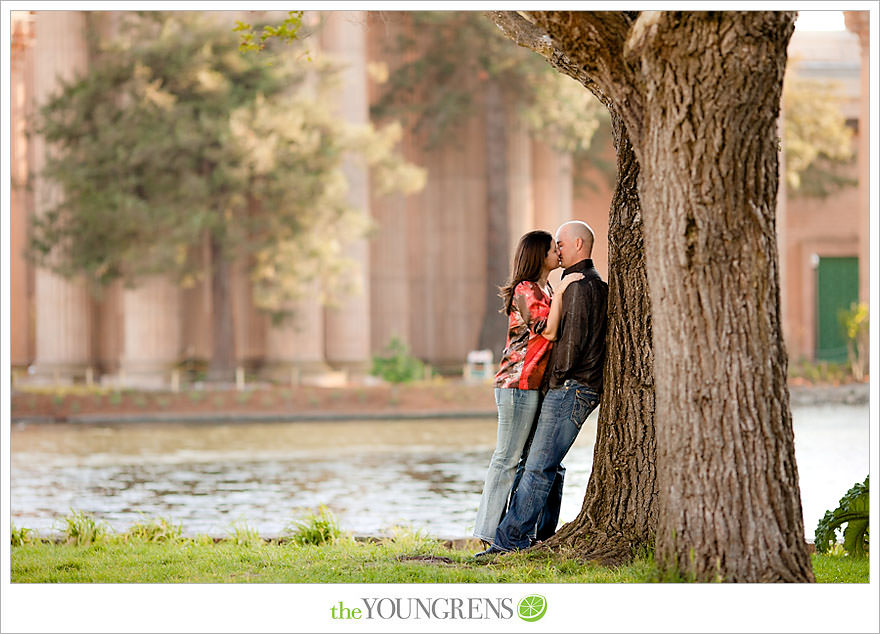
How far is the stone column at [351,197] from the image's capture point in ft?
92.1

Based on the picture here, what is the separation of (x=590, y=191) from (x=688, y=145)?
1272 inches

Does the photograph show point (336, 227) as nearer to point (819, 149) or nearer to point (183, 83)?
point (183, 83)

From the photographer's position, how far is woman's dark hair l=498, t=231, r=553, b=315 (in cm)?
676

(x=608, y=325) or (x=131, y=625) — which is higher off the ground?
(x=608, y=325)

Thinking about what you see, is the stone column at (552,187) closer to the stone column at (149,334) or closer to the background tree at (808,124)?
the background tree at (808,124)

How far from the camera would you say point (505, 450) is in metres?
6.76

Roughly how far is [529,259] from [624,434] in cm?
114

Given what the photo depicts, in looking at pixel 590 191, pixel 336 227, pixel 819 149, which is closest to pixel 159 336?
pixel 336 227

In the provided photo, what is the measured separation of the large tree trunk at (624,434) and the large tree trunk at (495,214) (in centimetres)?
2399

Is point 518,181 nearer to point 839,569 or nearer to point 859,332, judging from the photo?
point 859,332

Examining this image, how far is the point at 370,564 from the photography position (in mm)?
6457

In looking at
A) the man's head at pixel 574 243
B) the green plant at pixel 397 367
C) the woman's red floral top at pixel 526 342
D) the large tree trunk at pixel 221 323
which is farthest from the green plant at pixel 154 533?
the large tree trunk at pixel 221 323

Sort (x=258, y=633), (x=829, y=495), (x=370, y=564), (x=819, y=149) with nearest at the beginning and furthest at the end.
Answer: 1. (x=258, y=633)
2. (x=370, y=564)
3. (x=829, y=495)
4. (x=819, y=149)

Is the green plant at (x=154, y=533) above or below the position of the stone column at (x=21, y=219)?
below
